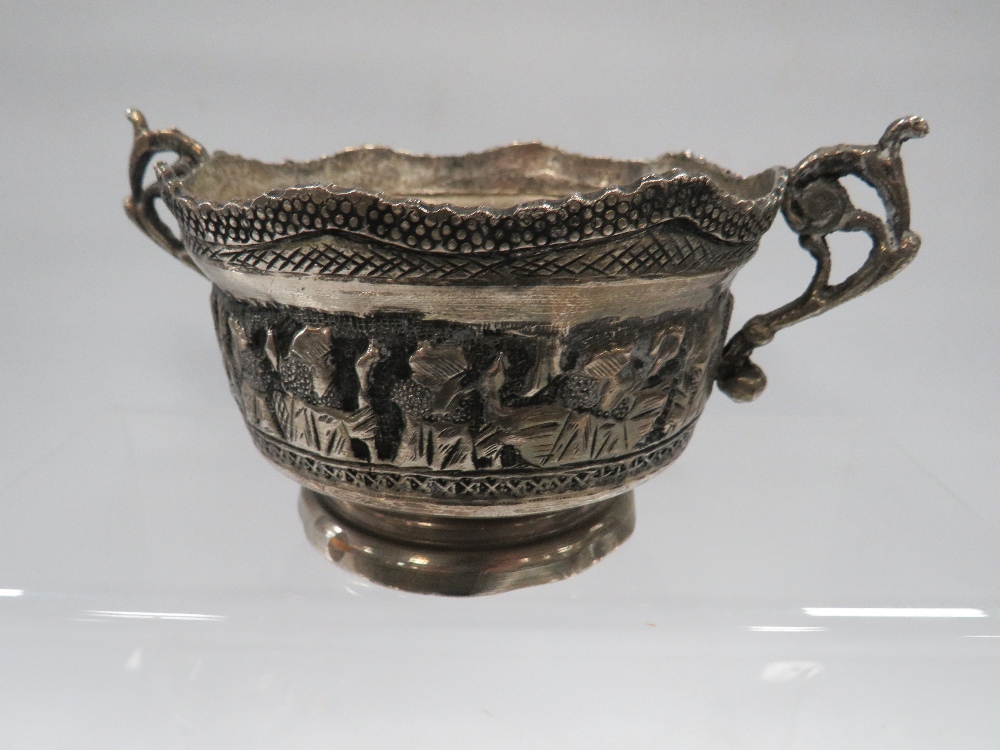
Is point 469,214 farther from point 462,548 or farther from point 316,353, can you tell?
point 462,548

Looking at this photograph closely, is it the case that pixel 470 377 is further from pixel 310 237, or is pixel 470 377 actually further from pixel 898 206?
pixel 898 206

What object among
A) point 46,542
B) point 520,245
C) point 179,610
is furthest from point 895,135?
point 46,542

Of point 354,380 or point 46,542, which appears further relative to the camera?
point 46,542

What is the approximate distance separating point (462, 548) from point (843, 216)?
721mm

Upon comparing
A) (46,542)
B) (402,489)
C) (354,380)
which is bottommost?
(46,542)

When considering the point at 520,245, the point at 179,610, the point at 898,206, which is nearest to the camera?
the point at 520,245

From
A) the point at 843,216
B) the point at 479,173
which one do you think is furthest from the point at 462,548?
the point at 479,173

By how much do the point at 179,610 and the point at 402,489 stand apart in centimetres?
42

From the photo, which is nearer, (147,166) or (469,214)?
(469,214)

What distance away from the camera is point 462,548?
1.30m

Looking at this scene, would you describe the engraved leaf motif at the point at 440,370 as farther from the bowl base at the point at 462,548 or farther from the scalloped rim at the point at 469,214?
the bowl base at the point at 462,548

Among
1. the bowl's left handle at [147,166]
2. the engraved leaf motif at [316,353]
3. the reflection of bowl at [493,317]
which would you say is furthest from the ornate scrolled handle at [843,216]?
the bowl's left handle at [147,166]

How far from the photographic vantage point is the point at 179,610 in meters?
1.31

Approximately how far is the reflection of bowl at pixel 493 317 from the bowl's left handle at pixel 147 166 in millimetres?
184
